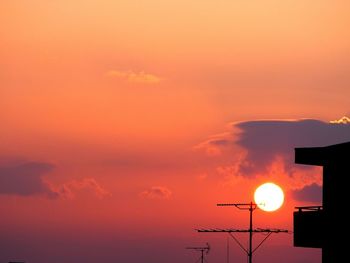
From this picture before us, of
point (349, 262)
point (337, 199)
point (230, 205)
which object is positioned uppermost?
point (230, 205)

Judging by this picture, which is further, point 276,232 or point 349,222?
point 276,232

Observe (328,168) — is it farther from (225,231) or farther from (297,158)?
(225,231)

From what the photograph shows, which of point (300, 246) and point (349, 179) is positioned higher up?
point (349, 179)

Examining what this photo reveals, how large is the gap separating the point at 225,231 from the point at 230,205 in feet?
7.07

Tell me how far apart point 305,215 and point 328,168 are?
267cm

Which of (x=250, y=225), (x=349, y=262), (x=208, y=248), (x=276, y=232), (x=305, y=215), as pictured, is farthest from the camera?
(x=208, y=248)

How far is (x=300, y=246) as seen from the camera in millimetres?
42781

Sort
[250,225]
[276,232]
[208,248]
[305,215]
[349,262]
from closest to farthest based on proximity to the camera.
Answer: [349,262] → [305,215] → [276,232] → [250,225] → [208,248]

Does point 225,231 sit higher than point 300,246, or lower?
higher

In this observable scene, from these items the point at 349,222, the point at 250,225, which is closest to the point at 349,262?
the point at 349,222

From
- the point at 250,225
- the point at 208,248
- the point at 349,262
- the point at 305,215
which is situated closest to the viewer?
the point at 349,262

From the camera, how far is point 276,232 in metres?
66.1

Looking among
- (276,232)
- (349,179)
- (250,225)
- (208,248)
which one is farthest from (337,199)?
(208,248)

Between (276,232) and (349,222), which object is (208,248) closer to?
(276,232)
